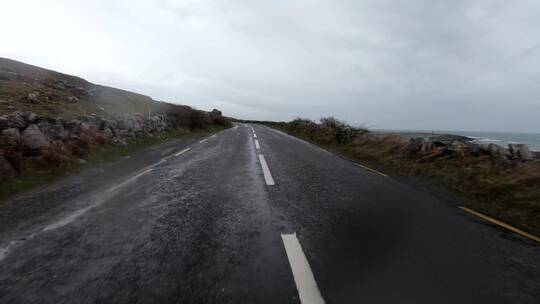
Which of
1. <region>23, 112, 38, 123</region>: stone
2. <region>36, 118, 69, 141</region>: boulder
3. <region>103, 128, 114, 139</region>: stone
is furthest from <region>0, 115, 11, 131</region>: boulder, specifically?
<region>103, 128, 114, 139</region>: stone

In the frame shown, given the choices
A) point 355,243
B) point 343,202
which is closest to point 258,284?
point 355,243

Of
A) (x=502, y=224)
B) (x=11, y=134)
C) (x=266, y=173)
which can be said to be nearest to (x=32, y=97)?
(x=11, y=134)

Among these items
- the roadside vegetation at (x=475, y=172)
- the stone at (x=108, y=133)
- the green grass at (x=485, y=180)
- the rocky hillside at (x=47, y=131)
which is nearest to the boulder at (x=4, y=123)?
the rocky hillside at (x=47, y=131)

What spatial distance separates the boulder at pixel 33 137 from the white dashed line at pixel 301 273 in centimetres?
792

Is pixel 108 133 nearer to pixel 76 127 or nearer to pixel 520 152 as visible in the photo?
pixel 76 127

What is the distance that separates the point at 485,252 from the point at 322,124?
22991 millimetres

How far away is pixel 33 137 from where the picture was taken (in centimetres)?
802

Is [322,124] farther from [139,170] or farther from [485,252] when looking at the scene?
[485,252]

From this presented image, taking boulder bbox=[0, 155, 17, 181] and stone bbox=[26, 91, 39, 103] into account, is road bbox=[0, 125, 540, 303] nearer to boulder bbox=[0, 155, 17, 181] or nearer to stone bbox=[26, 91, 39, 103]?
boulder bbox=[0, 155, 17, 181]

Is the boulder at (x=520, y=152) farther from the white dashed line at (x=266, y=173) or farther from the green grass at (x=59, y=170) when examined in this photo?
the green grass at (x=59, y=170)

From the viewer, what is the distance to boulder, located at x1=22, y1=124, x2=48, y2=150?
783cm

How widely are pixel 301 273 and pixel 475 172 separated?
7.70m

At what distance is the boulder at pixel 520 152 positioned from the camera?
8.84 m

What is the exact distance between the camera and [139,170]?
8.06 m
